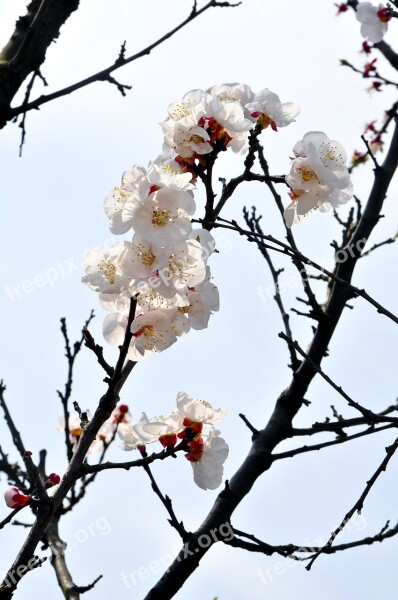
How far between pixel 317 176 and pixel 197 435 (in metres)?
0.88

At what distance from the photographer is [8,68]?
2934 mm

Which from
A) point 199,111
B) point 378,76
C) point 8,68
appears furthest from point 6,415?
point 378,76

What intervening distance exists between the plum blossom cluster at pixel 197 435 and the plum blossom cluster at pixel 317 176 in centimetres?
72

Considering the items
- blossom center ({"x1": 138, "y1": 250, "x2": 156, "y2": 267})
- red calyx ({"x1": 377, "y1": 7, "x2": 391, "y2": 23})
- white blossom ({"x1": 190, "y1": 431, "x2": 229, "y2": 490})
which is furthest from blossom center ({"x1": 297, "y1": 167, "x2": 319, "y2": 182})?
red calyx ({"x1": 377, "y1": 7, "x2": 391, "y2": 23})

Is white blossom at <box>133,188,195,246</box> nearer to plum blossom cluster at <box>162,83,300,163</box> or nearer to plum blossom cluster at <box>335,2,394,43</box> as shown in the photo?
plum blossom cluster at <box>162,83,300,163</box>

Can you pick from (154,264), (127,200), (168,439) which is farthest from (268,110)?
(168,439)

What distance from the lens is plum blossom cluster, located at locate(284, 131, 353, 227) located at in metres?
2.14

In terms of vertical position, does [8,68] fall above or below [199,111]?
above

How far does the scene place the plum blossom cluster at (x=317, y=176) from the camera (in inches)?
84.4

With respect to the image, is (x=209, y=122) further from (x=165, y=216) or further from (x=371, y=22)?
(x=371, y=22)

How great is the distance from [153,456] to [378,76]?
4.14 meters

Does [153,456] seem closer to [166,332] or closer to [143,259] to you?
[166,332]

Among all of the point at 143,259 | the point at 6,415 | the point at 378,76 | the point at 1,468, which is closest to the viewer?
the point at 143,259

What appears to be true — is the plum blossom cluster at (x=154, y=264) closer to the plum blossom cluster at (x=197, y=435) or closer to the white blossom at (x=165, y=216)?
the white blossom at (x=165, y=216)
